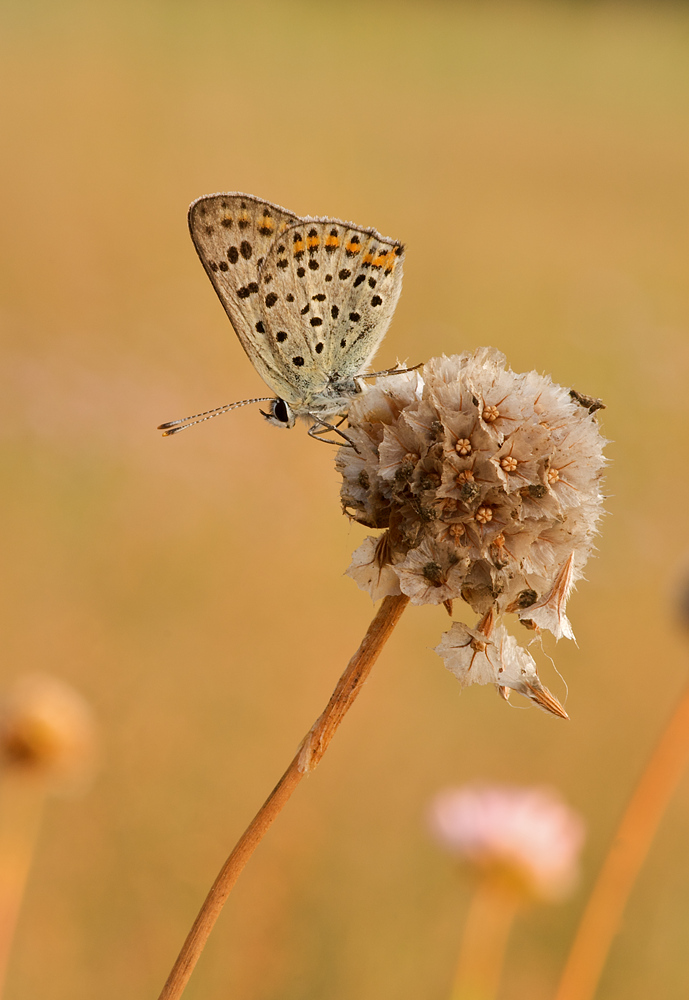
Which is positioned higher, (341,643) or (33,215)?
(33,215)

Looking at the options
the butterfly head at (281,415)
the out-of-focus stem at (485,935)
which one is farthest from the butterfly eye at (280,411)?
the out-of-focus stem at (485,935)

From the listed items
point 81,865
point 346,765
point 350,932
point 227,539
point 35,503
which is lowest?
point 81,865

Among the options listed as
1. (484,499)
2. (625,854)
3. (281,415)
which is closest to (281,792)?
(484,499)

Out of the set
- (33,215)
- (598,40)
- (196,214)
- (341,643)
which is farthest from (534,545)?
(598,40)

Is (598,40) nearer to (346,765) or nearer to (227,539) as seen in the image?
(227,539)

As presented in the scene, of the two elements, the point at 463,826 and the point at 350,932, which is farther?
the point at 350,932

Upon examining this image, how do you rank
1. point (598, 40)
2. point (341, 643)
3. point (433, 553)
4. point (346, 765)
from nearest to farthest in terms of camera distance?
point (433, 553)
point (346, 765)
point (341, 643)
point (598, 40)

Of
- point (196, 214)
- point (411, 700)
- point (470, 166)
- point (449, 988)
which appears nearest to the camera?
point (196, 214)

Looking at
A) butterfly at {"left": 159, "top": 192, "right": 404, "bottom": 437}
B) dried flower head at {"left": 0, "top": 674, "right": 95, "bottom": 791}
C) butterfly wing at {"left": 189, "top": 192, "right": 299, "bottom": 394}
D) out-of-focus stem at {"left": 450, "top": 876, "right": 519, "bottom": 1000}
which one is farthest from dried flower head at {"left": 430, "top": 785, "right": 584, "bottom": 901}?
butterfly wing at {"left": 189, "top": 192, "right": 299, "bottom": 394}

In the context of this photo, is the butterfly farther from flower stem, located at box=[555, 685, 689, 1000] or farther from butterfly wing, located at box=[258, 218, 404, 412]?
flower stem, located at box=[555, 685, 689, 1000]
